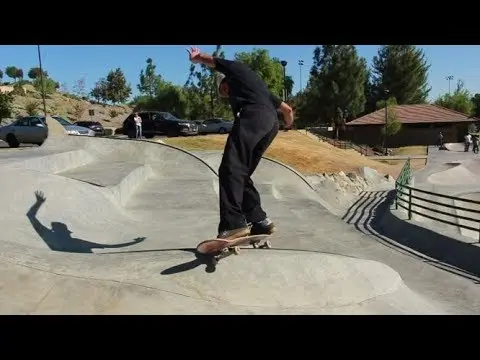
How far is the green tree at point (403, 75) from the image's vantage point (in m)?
80.0

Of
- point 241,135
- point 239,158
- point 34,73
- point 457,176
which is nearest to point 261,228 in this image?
point 239,158

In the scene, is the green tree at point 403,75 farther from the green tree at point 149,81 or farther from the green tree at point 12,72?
the green tree at point 12,72

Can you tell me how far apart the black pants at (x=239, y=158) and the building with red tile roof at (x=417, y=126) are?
58434mm

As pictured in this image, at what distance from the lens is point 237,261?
4781 mm

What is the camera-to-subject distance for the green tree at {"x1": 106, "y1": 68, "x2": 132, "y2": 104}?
85.4 m

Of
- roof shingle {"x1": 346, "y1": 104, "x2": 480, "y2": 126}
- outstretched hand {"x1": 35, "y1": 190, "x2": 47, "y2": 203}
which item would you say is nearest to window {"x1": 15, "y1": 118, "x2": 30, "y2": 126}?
outstretched hand {"x1": 35, "y1": 190, "x2": 47, "y2": 203}

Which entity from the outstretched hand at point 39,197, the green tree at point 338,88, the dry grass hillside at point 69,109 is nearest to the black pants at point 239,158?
the outstretched hand at point 39,197

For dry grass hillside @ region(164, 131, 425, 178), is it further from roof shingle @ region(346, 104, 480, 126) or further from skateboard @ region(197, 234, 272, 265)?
roof shingle @ region(346, 104, 480, 126)

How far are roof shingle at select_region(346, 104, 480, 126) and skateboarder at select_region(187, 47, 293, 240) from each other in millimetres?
58528

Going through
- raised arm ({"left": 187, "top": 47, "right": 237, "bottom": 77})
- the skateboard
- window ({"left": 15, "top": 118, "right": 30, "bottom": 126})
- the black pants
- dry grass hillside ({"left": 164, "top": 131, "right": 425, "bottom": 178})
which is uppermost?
raised arm ({"left": 187, "top": 47, "right": 237, "bottom": 77})

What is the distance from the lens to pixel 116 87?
282 ft

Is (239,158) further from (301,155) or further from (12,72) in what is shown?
(12,72)
